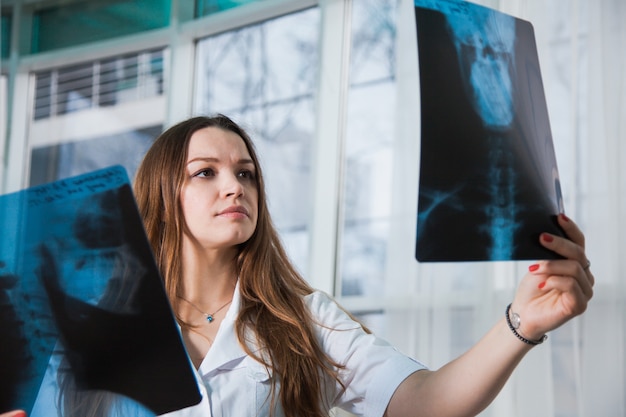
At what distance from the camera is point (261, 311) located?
68.8 inches

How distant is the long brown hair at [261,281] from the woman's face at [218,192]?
27mm

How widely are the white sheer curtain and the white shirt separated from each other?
961 millimetres

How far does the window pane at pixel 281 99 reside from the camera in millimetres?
3361

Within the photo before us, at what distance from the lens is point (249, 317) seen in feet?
5.69

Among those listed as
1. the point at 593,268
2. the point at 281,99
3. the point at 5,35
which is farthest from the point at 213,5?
the point at 593,268

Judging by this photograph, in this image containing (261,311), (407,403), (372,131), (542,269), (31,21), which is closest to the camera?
(542,269)

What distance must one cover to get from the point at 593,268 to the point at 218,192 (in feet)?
3.96

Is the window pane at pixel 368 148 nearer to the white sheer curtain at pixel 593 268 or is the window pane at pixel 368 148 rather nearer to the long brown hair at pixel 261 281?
the white sheer curtain at pixel 593 268

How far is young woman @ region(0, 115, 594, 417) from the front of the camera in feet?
4.93

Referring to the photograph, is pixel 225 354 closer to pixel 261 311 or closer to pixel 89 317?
pixel 261 311

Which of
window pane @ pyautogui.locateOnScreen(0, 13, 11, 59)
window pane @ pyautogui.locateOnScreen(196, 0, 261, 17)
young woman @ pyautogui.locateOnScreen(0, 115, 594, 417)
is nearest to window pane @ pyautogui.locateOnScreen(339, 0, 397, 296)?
window pane @ pyautogui.locateOnScreen(196, 0, 261, 17)

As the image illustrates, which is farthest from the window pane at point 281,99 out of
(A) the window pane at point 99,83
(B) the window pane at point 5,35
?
(B) the window pane at point 5,35

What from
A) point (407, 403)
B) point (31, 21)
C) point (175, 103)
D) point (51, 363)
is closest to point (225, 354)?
point (407, 403)

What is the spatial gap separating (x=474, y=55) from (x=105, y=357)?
0.67m
